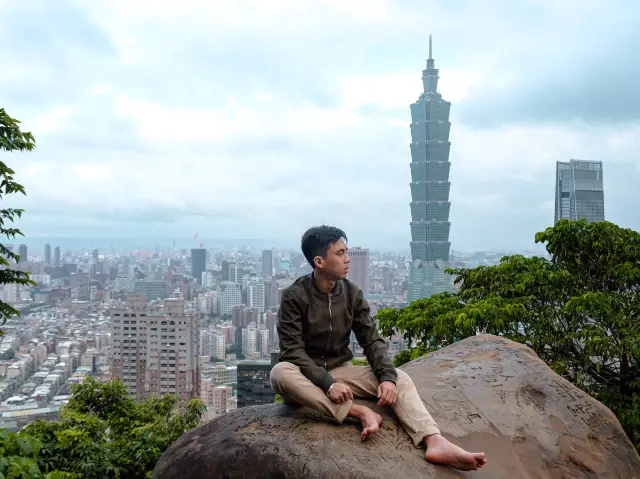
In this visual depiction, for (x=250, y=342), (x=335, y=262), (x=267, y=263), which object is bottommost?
(x=250, y=342)

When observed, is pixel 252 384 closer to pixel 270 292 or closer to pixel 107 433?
pixel 107 433

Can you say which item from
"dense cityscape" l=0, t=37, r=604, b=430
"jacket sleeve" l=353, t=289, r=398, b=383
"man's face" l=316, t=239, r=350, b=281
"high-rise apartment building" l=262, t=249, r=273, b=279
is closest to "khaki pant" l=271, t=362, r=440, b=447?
"jacket sleeve" l=353, t=289, r=398, b=383

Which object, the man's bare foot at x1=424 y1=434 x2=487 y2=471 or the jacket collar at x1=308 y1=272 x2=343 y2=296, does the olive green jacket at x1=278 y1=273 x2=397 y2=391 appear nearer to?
the jacket collar at x1=308 y1=272 x2=343 y2=296

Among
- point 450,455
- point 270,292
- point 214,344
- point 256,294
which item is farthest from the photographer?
point 256,294

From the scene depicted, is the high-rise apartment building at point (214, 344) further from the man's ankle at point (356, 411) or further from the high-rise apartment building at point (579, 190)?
the man's ankle at point (356, 411)

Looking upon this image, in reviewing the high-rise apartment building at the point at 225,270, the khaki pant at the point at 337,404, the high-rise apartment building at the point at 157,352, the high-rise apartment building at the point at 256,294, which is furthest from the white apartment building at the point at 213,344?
the khaki pant at the point at 337,404

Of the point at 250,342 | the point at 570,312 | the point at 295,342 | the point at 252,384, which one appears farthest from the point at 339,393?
the point at 250,342
